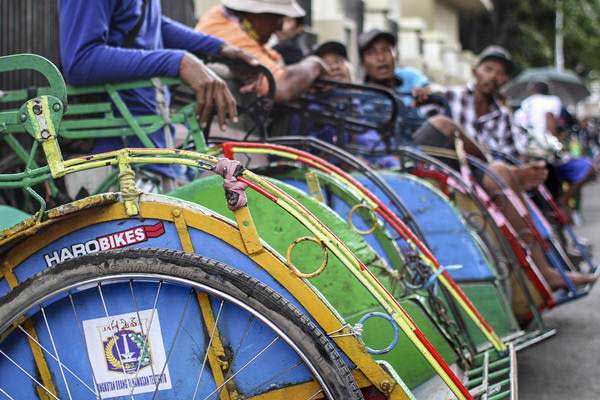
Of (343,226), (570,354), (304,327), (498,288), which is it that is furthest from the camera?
(570,354)

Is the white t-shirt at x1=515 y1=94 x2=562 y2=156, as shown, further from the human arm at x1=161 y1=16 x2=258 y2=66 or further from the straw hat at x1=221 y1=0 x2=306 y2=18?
the human arm at x1=161 y1=16 x2=258 y2=66

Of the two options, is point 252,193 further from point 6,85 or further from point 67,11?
point 6,85

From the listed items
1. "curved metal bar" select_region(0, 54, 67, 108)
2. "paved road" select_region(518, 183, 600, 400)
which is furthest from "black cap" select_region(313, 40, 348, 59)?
"curved metal bar" select_region(0, 54, 67, 108)

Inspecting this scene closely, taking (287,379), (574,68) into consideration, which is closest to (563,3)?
(574,68)

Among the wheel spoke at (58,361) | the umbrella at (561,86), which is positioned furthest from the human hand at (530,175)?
the umbrella at (561,86)

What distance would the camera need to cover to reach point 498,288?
5.17 metres

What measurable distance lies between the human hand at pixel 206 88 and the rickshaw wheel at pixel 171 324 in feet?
4.52

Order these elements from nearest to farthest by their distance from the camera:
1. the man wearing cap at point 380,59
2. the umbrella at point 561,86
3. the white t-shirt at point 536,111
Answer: the man wearing cap at point 380,59 → the white t-shirt at point 536,111 → the umbrella at point 561,86

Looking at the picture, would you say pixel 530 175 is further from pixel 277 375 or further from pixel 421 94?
pixel 277 375

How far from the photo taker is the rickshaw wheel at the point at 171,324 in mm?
2615

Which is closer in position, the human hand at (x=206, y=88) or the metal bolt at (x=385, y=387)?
the metal bolt at (x=385, y=387)

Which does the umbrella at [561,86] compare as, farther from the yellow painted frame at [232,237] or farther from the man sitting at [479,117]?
the yellow painted frame at [232,237]

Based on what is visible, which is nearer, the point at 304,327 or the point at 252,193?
the point at 304,327

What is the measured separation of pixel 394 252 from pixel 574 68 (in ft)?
128
